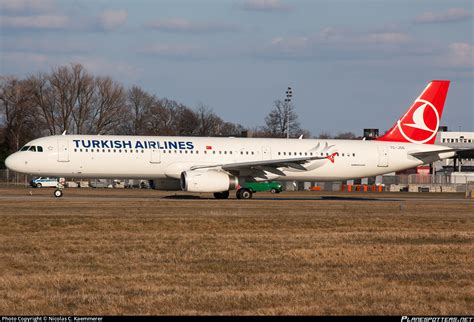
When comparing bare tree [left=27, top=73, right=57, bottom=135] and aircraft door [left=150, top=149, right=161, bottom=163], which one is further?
bare tree [left=27, top=73, right=57, bottom=135]

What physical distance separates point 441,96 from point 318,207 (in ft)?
54.8

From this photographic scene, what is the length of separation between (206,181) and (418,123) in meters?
15.6

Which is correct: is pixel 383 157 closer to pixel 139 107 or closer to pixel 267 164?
pixel 267 164

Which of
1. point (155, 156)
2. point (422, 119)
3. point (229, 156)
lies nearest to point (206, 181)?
point (155, 156)

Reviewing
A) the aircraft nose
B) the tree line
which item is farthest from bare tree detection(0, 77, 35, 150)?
the aircraft nose

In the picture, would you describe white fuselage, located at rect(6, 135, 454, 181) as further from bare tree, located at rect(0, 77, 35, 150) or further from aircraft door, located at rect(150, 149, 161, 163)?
bare tree, located at rect(0, 77, 35, 150)

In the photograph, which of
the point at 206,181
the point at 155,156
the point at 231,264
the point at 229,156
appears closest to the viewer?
the point at 231,264

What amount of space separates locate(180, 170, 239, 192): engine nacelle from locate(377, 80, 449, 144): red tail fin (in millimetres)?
12646

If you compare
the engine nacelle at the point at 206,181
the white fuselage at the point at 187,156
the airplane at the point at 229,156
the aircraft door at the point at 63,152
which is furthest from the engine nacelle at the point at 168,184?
the aircraft door at the point at 63,152

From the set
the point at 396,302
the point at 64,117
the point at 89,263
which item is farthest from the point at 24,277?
the point at 64,117

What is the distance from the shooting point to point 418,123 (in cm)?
5172

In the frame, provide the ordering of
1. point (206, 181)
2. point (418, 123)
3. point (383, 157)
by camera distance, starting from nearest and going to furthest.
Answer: point (206, 181), point (383, 157), point (418, 123)

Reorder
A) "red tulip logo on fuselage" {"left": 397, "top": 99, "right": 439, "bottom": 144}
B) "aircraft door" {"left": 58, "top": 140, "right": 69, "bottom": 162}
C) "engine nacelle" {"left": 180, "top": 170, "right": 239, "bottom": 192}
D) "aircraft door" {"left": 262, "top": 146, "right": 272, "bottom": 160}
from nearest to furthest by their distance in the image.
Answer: "engine nacelle" {"left": 180, "top": 170, "right": 239, "bottom": 192}
"aircraft door" {"left": 58, "top": 140, "right": 69, "bottom": 162}
"aircraft door" {"left": 262, "top": 146, "right": 272, "bottom": 160}
"red tulip logo on fuselage" {"left": 397, "top": 99, "right": 439, "bottom": 144}

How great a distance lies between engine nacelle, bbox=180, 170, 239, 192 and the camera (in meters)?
43.5
